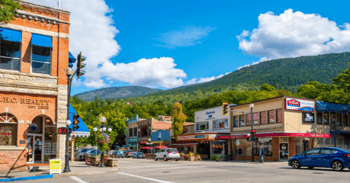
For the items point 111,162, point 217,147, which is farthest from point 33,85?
point 217,147

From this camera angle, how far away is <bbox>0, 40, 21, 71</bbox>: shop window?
19837 mm

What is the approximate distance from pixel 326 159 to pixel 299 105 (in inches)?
650

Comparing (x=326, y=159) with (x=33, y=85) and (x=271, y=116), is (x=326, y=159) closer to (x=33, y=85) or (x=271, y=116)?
(x=271, y=116)

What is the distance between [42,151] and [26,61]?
19.4ft

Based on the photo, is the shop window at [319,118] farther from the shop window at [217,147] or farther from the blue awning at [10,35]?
the blue awning at [10,35]

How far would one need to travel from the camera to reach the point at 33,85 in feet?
65.5

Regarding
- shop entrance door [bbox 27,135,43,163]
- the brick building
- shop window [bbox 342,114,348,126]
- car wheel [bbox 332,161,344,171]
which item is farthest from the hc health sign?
shop window [bbox 342,114,348,126]

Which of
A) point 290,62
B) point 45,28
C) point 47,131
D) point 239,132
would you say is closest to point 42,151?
point 47,131

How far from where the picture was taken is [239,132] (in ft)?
136

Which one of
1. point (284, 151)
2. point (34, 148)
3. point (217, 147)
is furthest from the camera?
point (217, 147)

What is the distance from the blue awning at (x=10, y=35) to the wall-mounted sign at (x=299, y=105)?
26694 mm

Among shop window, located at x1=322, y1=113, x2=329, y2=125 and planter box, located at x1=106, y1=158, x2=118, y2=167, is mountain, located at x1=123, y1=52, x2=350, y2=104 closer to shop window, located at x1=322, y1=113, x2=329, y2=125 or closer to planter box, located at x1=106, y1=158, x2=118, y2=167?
shop window, located at x1=322, y1=113, x2=329, y2=125

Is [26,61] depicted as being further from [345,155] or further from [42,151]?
[345,155]

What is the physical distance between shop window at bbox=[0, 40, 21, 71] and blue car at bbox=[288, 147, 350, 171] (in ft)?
63.2
